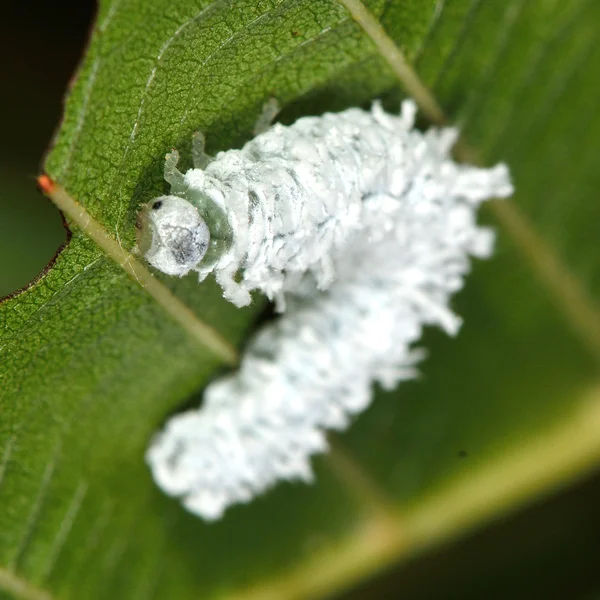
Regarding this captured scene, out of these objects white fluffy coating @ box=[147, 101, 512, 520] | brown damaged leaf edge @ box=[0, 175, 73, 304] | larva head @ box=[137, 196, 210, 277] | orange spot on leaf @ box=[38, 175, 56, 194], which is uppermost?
orange spot on leaf @ box=[38, 175, 56, 194]

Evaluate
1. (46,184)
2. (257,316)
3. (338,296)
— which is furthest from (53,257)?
(338,296)

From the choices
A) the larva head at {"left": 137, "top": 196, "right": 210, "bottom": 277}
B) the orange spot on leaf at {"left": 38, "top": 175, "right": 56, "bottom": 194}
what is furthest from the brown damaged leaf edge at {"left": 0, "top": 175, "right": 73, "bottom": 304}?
the larva head at {"left": 137, "top": 196, "right": 210, "bottom": 277}

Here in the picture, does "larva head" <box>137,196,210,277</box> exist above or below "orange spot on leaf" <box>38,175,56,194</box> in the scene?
below

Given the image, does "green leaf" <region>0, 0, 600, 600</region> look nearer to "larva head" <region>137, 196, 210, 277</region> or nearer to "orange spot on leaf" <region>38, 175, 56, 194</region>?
"orange spot on leaf" <region>38, 175, 56, 194</region>

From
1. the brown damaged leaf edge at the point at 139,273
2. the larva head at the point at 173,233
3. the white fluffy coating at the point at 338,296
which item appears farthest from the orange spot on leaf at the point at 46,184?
the white fluffy coating at the point at 338,296

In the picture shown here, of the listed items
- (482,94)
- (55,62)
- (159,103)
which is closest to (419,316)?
(482,94)

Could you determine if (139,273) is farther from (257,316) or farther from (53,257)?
(257,316)

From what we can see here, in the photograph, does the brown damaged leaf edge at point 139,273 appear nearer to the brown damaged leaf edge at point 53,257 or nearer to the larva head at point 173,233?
the brown damaged leaf edge at point 53,257
